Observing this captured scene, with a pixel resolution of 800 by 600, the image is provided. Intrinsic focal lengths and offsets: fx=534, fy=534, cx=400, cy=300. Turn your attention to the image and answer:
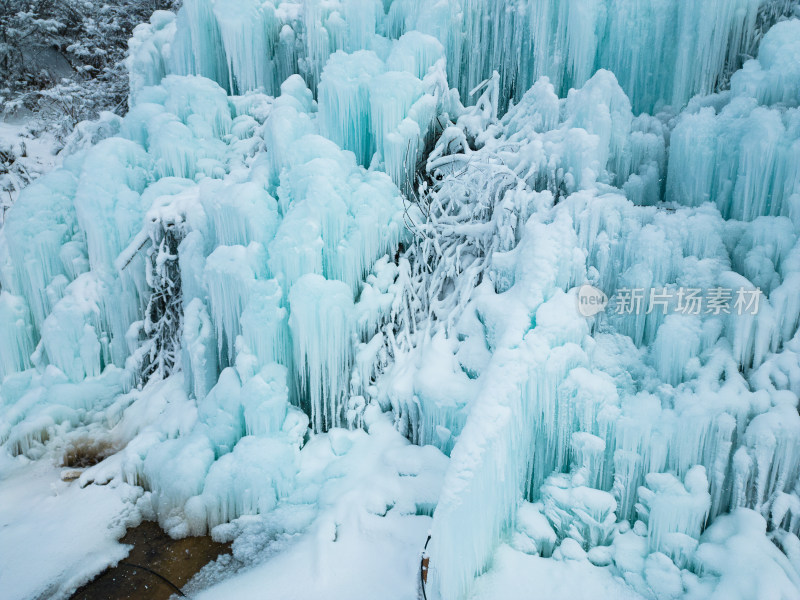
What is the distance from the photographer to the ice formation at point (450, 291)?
3.62 m

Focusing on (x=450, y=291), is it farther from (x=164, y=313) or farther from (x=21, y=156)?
(x=21, y=156)

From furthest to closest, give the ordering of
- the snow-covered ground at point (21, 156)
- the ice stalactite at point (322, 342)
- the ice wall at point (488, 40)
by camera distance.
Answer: the snow-covered ground at point (21, 156), the ice wall at point (488, 40), the ice stalactite at point (322, 342)

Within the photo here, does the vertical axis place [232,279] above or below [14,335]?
above

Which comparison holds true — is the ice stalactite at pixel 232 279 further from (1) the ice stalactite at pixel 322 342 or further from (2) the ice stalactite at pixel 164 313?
(2) the ice stalactite at pixel 164 313

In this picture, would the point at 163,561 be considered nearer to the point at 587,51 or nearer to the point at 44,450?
the point at 44,450

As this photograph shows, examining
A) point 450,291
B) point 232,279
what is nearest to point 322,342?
point 232,279

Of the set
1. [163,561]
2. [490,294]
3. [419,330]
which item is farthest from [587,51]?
[163,561]

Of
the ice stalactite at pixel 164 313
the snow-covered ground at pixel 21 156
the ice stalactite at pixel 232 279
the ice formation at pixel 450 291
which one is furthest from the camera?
the snow-covered ground at pixel 21 156

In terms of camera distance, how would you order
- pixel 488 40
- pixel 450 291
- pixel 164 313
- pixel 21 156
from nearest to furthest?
1. pixel 450 291
2. pixel 164 313
3. pixel 488 40
4. pixel 21 156

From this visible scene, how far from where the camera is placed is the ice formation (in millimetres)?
3623

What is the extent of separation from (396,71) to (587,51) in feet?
7.16

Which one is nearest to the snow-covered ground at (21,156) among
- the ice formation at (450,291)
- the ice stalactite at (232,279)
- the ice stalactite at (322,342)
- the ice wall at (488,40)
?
the ice wall at (488,40)

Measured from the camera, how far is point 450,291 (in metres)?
5.56

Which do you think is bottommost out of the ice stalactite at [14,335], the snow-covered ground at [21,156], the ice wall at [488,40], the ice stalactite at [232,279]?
the ice stalactite at [14,335]
